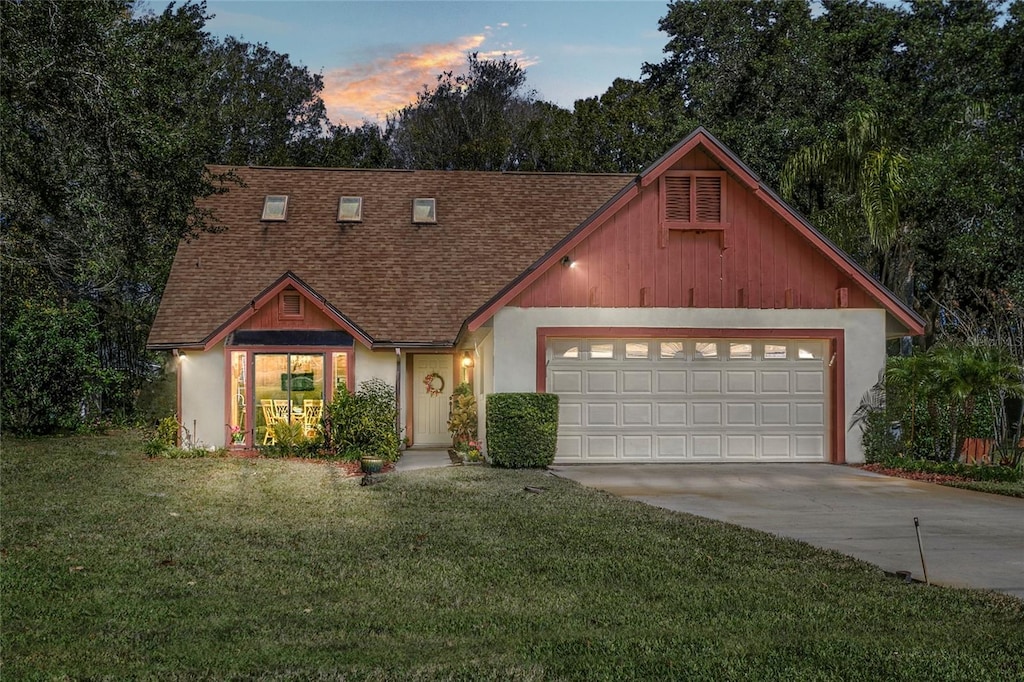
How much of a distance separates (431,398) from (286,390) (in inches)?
145

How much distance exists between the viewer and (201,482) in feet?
43.4

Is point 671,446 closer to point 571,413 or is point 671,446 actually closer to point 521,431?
point 571,413

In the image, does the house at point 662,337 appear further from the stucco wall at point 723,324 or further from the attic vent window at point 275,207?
the attic vent window at point 275,207

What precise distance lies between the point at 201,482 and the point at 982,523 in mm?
10369

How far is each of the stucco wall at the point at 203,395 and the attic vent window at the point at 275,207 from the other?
206 inches

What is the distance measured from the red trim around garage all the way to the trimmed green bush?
Answer: 35.2 inches

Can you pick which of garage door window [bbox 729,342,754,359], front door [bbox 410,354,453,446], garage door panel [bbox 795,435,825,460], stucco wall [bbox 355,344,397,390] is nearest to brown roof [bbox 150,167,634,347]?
stucco wall [bbox 355,344,397,390]

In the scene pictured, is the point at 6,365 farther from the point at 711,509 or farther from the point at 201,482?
the point at 711,509

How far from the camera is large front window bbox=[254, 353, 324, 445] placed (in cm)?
1794

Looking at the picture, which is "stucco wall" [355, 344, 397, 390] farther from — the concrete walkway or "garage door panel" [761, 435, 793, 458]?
"garage door panel" [761, 435, 793, 458]

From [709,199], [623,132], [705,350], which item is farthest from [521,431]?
[623,132]

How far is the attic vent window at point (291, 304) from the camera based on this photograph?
1814 cm

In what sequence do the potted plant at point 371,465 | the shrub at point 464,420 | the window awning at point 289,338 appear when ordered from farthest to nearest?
the shrub at point 464,420, the window awning at point 289,338, the potted plant at point 371,465

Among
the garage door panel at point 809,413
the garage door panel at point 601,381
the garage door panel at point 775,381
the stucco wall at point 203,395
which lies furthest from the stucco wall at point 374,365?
the garage door panel at point 809,413
